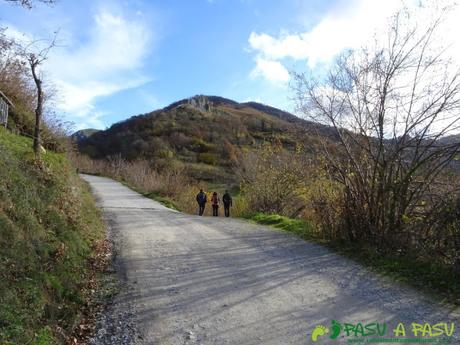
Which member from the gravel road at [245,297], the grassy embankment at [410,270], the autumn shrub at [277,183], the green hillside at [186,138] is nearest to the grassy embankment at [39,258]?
the gravel road at [245,297]

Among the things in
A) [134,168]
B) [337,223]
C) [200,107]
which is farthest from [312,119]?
[200,107]

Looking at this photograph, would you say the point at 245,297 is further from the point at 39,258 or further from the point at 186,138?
the point at 186,138

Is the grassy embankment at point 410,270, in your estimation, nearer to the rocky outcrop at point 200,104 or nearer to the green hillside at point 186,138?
the green hillside at point 186,138

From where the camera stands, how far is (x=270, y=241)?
1117 cm

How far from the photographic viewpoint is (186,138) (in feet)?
240

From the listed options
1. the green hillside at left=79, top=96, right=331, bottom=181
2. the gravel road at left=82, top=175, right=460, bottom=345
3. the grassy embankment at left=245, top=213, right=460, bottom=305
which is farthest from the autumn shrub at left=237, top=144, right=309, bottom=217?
the green hillside at left=79, top=96, right=331, bottom=181

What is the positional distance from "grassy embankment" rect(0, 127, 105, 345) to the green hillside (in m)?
41.5

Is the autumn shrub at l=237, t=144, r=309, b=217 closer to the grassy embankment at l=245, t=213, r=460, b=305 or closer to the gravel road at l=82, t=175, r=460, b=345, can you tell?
the grassy embankment at l=245, t=213, r=460, b=305

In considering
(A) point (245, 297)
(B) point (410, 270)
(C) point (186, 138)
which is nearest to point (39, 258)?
(A) point (245, 297)

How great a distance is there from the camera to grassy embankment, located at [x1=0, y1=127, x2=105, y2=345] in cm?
486

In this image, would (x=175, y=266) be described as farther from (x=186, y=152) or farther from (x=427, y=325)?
(x=186, y=152)

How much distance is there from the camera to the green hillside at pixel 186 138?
60.9 m

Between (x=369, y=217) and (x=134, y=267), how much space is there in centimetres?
536

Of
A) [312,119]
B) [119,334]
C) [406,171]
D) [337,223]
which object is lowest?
[119,334]
